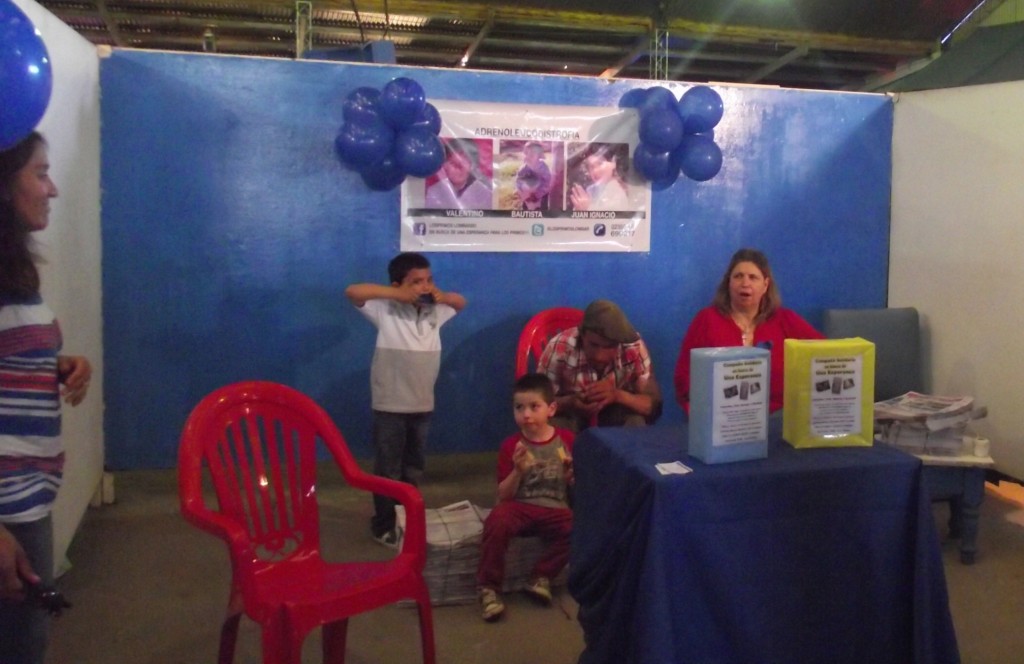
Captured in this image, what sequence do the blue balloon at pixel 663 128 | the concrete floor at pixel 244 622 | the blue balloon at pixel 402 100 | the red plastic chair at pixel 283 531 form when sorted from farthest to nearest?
the blue balloon at pixel 663 128 → the blue balloon at pixel 402 100 → the concrete floor at pixel 244 622 → the red plastic chair at pixel 283 531

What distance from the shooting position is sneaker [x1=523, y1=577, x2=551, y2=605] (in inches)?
116

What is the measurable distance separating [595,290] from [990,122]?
214cm

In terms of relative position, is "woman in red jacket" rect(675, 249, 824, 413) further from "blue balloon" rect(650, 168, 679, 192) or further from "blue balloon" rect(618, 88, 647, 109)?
"blue balloon" rect(618, 88, 647, 109)

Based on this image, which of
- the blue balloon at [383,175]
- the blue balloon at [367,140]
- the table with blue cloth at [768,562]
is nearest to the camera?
the table with blue cloth at [768,562]

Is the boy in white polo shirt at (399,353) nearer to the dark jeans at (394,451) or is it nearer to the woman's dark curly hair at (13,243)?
the dark jeans at (394,451)

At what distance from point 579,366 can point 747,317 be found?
70 centimetres

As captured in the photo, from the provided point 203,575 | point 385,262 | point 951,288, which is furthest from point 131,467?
point 951,288

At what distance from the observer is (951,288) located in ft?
15.0

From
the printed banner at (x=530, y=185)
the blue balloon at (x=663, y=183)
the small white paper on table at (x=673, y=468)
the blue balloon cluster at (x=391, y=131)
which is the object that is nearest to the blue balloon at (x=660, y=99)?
the printed banner at (x=530, y=185)

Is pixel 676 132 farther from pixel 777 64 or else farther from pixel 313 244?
pixel 777 64

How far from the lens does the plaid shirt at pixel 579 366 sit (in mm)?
3291

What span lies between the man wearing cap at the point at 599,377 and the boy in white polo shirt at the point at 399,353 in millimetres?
490

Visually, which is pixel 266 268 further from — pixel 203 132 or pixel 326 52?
pixel 326 52

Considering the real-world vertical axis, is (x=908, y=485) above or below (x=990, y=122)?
below
